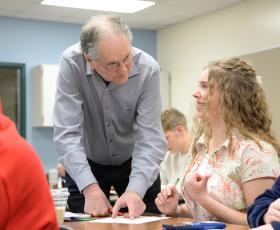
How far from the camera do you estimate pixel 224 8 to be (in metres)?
6.00

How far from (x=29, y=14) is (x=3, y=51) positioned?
54cm

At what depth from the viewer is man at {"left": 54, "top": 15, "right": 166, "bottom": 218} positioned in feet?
6.66

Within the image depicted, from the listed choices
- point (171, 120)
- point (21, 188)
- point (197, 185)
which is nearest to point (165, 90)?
point (171, 120)

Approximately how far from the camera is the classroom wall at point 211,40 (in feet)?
17.9

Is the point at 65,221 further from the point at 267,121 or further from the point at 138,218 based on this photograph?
the point at 267,121

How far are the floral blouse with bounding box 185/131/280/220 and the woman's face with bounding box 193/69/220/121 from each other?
0.17 meters

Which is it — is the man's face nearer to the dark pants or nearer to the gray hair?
the gray hair

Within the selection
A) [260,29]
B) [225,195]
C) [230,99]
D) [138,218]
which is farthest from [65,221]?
[260,29]

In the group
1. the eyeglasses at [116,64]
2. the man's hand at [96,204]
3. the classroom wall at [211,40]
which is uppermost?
the classroom wall at [211,40]

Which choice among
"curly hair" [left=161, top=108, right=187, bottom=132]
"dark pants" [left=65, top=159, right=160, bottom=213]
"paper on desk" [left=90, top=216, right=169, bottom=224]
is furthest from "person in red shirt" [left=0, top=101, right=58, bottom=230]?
"curly hair" [left=161, top=108, right=187, bottom=132]

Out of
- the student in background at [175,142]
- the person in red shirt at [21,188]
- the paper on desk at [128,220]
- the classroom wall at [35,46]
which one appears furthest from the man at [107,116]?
the classroom wall at [35,46]

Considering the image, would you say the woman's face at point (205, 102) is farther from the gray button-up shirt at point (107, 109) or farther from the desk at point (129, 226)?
the desk at point (129, 226)

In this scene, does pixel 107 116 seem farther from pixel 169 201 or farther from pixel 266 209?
pixel 266 209

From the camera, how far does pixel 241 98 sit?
6.98 feet
